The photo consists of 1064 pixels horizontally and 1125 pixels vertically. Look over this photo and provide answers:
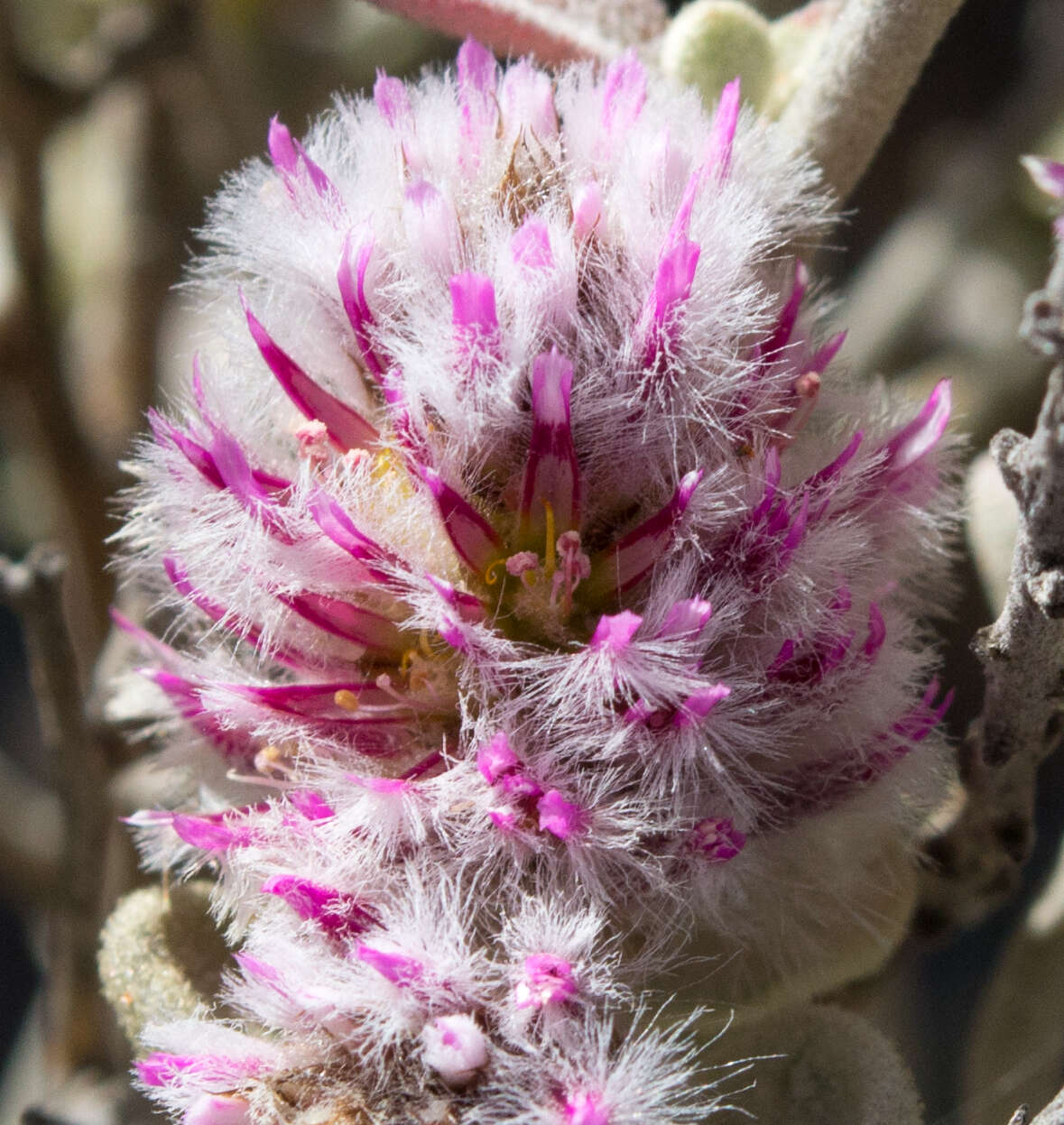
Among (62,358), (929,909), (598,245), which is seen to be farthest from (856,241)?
(598,245)

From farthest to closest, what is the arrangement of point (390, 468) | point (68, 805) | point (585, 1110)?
point (68, 805)
point (390, 468)
point (585, 1110)

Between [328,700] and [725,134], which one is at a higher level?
[725,134]

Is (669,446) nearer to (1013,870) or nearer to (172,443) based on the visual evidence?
(172,443)

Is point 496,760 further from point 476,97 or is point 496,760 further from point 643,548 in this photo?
point 476,97

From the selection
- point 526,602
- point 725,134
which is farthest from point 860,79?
point 526,602

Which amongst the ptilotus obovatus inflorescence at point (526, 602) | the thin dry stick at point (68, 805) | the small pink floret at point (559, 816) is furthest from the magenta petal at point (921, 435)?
the thin dry stick at point (68, 805)
